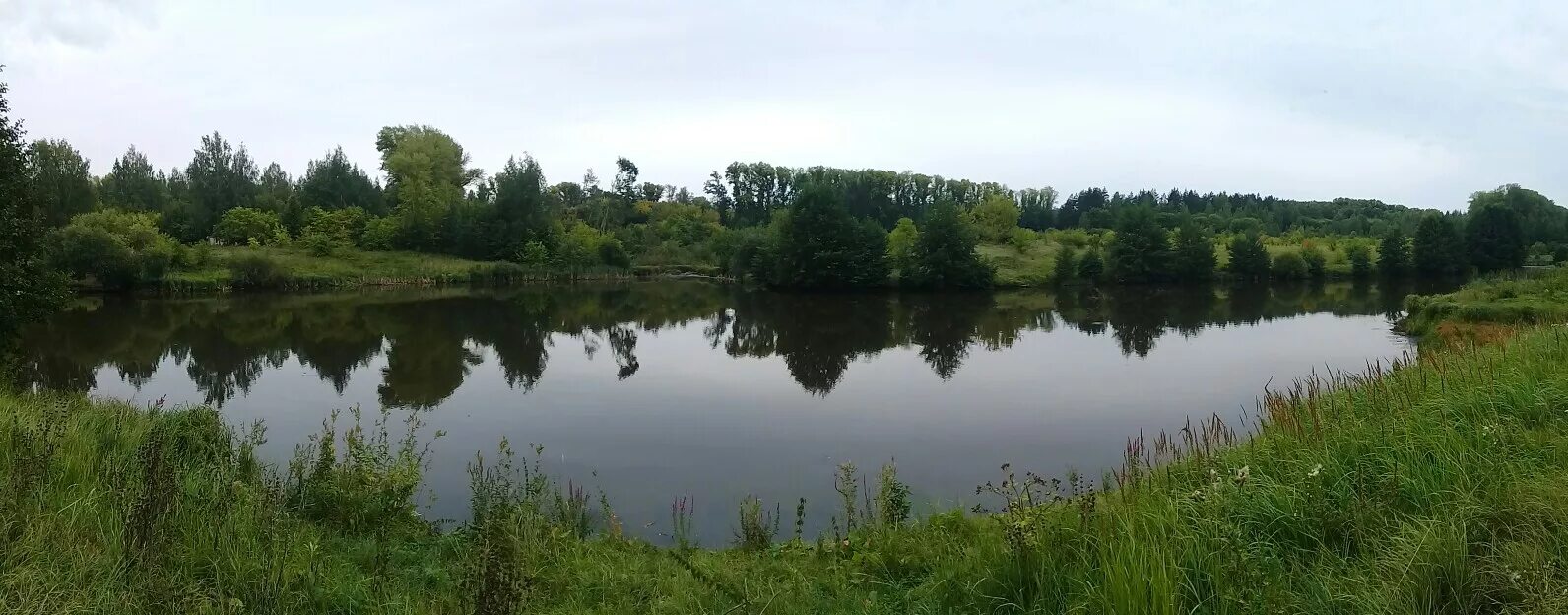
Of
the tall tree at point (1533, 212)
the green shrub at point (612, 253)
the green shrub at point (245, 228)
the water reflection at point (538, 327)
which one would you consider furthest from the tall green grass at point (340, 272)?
the tall tree at point (1533, 212)

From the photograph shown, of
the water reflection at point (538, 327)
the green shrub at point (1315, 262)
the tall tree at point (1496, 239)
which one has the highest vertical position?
the tall tree at point (1496, 239)

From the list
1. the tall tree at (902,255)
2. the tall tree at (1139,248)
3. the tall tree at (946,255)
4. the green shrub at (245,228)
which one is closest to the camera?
the tall tree at (946,255)

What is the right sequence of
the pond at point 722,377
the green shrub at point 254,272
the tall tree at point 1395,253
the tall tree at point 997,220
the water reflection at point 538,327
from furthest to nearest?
the tall tree at point 997,220, the tall tree at point 1395,253, the green shrub at point 254,272, the water reflection at point 538,327, the pond at point 722,377

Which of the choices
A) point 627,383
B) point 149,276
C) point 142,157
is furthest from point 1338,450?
point 142,157

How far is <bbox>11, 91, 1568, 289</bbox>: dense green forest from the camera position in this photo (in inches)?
1863

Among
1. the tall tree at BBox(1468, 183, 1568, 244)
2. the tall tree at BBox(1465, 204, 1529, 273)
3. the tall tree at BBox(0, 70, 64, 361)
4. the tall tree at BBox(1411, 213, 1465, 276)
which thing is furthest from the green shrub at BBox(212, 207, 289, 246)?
the tall tree at BBox(1468, 183, 1568, 244)

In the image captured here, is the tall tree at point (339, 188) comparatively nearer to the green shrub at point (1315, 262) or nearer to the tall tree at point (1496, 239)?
the green shrub at point (1315, 262)

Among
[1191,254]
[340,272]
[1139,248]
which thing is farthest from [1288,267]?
[340,272]

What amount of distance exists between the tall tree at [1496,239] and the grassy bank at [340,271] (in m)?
55.0

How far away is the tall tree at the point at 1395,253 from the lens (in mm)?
59344

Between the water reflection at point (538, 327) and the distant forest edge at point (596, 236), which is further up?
the distant forest edge at point (596, 236)

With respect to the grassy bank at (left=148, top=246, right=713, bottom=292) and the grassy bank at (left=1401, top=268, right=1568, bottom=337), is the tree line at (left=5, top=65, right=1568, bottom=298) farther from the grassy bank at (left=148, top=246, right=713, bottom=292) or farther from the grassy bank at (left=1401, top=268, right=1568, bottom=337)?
the grassy bank at (left=1401, top=268, right=1568, bottom=337)

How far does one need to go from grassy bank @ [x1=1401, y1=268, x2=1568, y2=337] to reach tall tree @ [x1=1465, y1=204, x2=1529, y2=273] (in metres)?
44.0

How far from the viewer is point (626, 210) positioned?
83.7 meters
